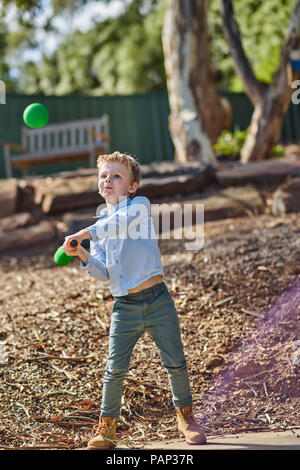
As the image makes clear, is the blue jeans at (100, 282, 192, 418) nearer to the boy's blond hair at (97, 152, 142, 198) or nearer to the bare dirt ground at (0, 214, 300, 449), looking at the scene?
the bare dirt ground at (0, 214, 300, 449)

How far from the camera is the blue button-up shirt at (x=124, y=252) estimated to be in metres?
2.58

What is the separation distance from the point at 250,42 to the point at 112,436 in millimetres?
13679

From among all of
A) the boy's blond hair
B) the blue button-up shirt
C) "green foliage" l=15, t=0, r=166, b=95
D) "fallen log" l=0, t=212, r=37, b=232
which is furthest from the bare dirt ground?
"green foliage" l=15, t=0, r=166, b=95

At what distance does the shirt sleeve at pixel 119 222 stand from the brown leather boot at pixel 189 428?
89 centimetres

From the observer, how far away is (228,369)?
133 inches

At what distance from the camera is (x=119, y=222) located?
259 centimetres

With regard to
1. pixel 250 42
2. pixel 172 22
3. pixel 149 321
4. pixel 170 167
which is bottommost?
pixel 149 321

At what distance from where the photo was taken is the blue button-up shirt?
258 centimetres

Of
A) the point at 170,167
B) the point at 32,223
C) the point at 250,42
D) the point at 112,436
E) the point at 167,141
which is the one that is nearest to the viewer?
the point at 112,436

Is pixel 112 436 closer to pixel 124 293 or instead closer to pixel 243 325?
pixel 124 293

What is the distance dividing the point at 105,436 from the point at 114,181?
116 cm

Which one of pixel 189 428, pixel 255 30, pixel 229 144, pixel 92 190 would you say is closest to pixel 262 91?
pixel 229 144

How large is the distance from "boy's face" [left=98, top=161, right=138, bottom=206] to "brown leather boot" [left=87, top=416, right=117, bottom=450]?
1.00 meters
